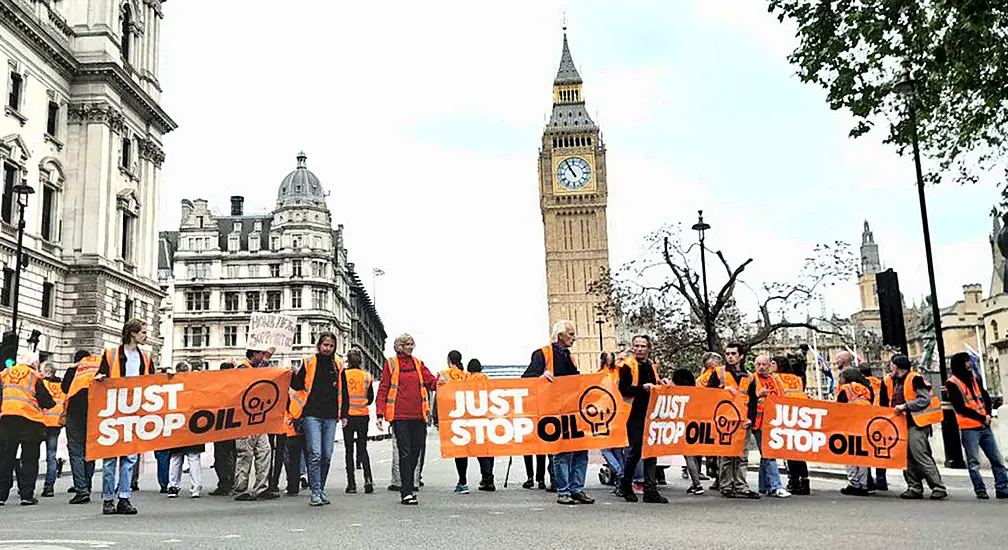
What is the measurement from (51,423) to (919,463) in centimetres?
1240

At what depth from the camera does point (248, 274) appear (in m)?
91.6

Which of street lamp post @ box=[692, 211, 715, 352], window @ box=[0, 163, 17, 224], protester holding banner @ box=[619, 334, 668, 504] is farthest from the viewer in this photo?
window @ box=[0, 163, 17, 224]

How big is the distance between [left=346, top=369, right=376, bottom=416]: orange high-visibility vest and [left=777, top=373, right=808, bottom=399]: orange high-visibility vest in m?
6.09

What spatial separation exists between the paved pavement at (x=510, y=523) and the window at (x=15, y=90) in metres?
31.0

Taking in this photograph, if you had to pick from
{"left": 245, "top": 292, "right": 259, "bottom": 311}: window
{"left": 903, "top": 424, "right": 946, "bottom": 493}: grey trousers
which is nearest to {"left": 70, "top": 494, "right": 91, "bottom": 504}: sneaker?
{"left": 903, "top": 424, "right": 946, "bottom": 493}: grey trousers

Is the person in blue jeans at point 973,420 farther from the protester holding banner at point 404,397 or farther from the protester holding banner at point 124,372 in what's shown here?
the protester holding banner at point 124,372

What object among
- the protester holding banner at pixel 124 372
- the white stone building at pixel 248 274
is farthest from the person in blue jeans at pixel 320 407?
the white stone building at pixel 248 274

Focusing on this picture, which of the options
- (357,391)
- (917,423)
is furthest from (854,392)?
(357,391)

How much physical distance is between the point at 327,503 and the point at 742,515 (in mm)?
4863

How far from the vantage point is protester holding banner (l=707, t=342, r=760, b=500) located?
12232 millimetres

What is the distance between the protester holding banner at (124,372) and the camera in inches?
413

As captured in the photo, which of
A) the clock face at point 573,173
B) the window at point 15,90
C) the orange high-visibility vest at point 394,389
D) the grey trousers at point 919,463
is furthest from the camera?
the clock face at point 573,173

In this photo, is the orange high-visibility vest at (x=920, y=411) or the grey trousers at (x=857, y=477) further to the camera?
the grey trousers at (x=857, y=477)

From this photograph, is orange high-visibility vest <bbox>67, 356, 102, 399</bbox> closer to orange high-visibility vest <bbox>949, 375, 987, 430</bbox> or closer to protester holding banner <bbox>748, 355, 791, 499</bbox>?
protester holding banner <bbox>748, 355, 791, 499</bbox>
